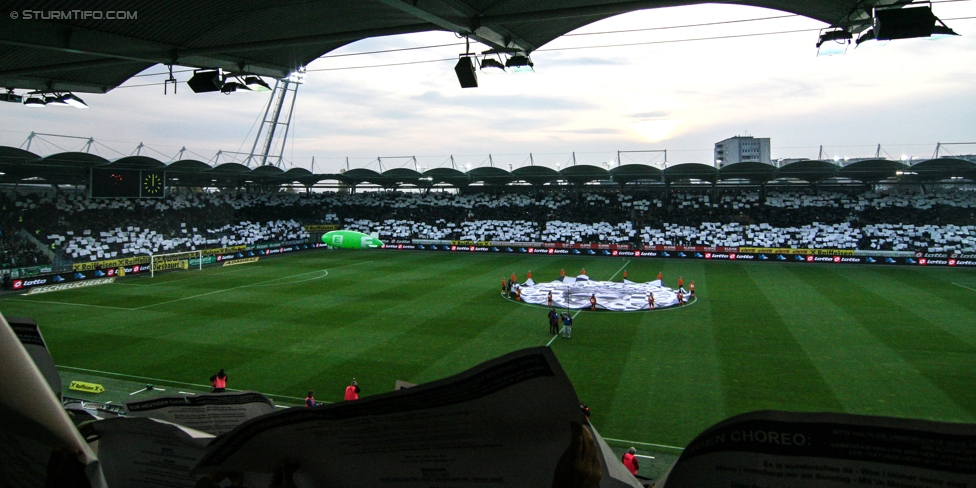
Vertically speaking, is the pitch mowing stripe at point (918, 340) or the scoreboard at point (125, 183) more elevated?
the scoreboard at point (125, 183)

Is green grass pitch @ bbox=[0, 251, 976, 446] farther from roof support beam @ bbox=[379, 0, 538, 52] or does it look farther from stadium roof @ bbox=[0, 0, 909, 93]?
roof support beam @ bbox=[379, 0, 538, 52]

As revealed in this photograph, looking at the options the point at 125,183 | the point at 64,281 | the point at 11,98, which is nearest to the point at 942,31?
the point at 11,98

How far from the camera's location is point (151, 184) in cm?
4612

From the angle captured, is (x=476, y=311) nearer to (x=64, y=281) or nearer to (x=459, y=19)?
(x=459, y=19)

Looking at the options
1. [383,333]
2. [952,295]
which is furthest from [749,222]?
[383,333]

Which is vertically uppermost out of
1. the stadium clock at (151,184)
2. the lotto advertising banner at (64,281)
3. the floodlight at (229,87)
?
the floodlight at (229,87)

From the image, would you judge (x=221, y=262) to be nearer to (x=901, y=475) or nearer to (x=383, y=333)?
(x=383, y=333)

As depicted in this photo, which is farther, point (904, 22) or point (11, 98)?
point (11, 98)

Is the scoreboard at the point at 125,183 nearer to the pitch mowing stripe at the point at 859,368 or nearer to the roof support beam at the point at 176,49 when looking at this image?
the roof support beam at the point at 176,49

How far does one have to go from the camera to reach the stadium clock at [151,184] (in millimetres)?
45688

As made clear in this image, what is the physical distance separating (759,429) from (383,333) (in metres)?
22.5
